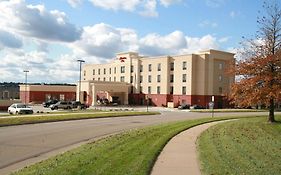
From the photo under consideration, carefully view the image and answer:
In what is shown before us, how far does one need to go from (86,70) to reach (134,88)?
2671 centimetres

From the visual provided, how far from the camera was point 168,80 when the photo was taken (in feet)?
283

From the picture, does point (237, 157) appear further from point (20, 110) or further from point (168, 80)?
point (168, 80)

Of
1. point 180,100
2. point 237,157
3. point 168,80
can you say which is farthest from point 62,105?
point 237,157

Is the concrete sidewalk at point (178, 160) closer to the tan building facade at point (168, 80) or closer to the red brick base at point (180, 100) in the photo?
the red brick base at point (180, 100)

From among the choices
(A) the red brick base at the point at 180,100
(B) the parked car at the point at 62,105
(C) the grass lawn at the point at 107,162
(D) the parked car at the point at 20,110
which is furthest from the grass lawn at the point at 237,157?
(A) the red brick base at the point at 180,100

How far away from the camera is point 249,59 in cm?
2939

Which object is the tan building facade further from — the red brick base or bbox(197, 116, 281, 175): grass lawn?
bbox(197, 116, 281, 175): grass lawn

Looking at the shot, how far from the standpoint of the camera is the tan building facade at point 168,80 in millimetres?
80500

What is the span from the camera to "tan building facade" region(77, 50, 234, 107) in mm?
80500

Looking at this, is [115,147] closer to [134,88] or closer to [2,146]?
[2,146]

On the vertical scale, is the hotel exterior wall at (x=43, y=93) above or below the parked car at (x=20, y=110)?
above

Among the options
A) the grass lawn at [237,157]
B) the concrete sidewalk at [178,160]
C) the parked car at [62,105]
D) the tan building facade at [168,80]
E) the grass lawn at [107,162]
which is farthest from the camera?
the tan building facade at [168,80]

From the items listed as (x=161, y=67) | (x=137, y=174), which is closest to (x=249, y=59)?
(x=137, y=174)

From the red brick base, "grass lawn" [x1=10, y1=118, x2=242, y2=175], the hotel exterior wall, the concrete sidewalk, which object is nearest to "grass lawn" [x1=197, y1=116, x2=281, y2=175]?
the concrete sidewalk
